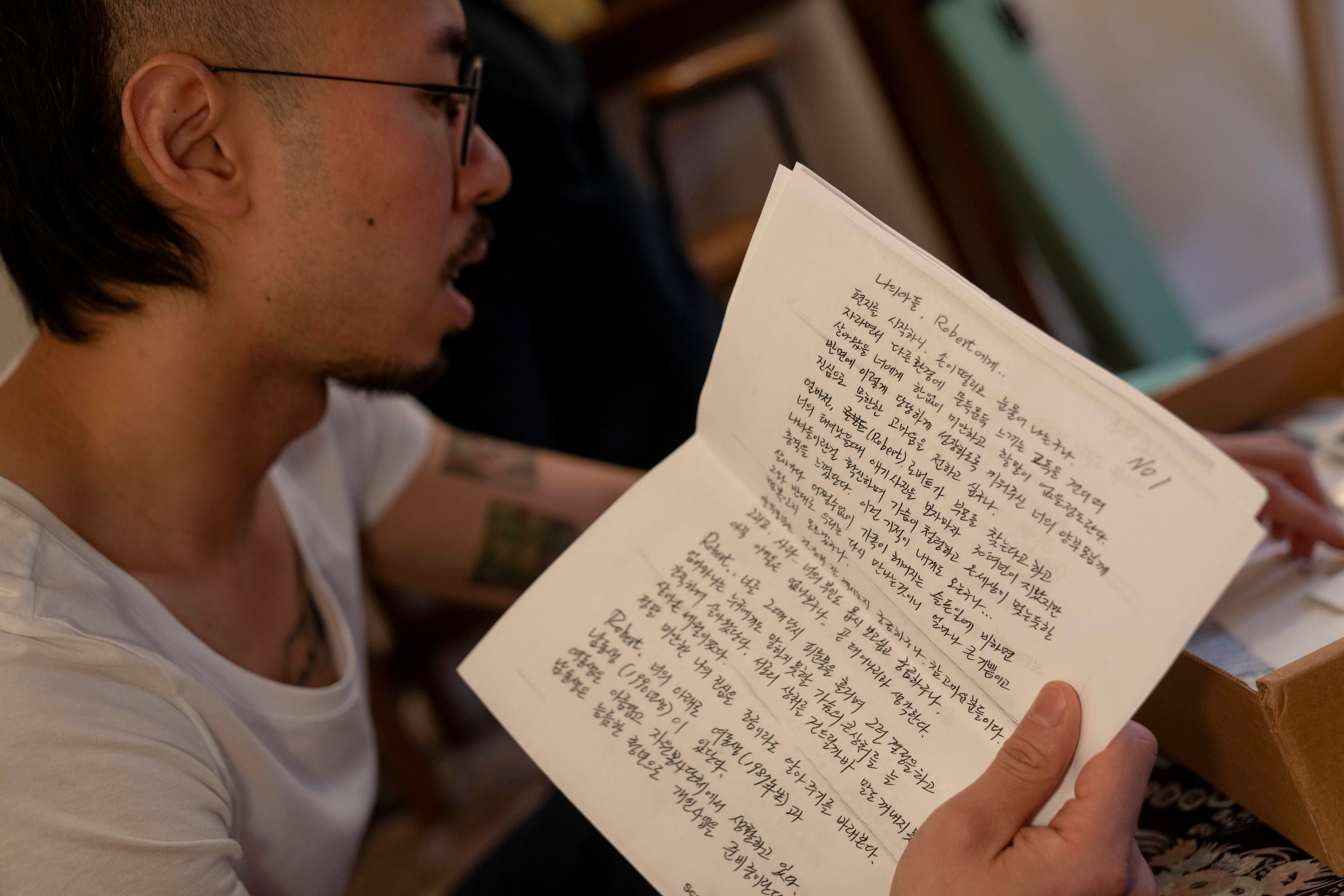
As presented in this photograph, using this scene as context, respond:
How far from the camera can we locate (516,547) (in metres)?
1.02

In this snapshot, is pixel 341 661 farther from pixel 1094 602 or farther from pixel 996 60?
pixel 996 60

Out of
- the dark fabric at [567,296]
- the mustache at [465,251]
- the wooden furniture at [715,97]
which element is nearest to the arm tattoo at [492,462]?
the dark fabric at [567,296]

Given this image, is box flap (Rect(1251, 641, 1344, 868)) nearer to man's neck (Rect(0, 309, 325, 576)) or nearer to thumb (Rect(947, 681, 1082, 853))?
thumb (Rect(947, 681, 1082, 853))

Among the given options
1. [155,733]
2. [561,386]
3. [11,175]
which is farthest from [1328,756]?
[561,386]

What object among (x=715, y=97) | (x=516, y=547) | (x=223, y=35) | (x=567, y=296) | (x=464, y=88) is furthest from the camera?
(x=715, y=97)

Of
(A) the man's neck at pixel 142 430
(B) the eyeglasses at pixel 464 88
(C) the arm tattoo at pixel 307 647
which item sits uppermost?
(B) the eyeglasses at pixel 464 88

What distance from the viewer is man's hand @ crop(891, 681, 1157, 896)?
0.42m

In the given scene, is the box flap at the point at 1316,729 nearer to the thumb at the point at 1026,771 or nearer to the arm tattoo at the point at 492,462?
the thumb at the point at 1026,771

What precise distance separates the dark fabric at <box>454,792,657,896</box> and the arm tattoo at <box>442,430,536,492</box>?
0.33 metres

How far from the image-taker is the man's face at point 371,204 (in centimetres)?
71

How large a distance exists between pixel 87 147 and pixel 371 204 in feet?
0.64

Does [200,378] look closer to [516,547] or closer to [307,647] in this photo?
[307,647]

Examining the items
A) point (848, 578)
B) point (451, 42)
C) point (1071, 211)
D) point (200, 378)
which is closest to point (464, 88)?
point (451, 42)

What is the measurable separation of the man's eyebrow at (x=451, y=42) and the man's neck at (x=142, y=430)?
0.27 m
